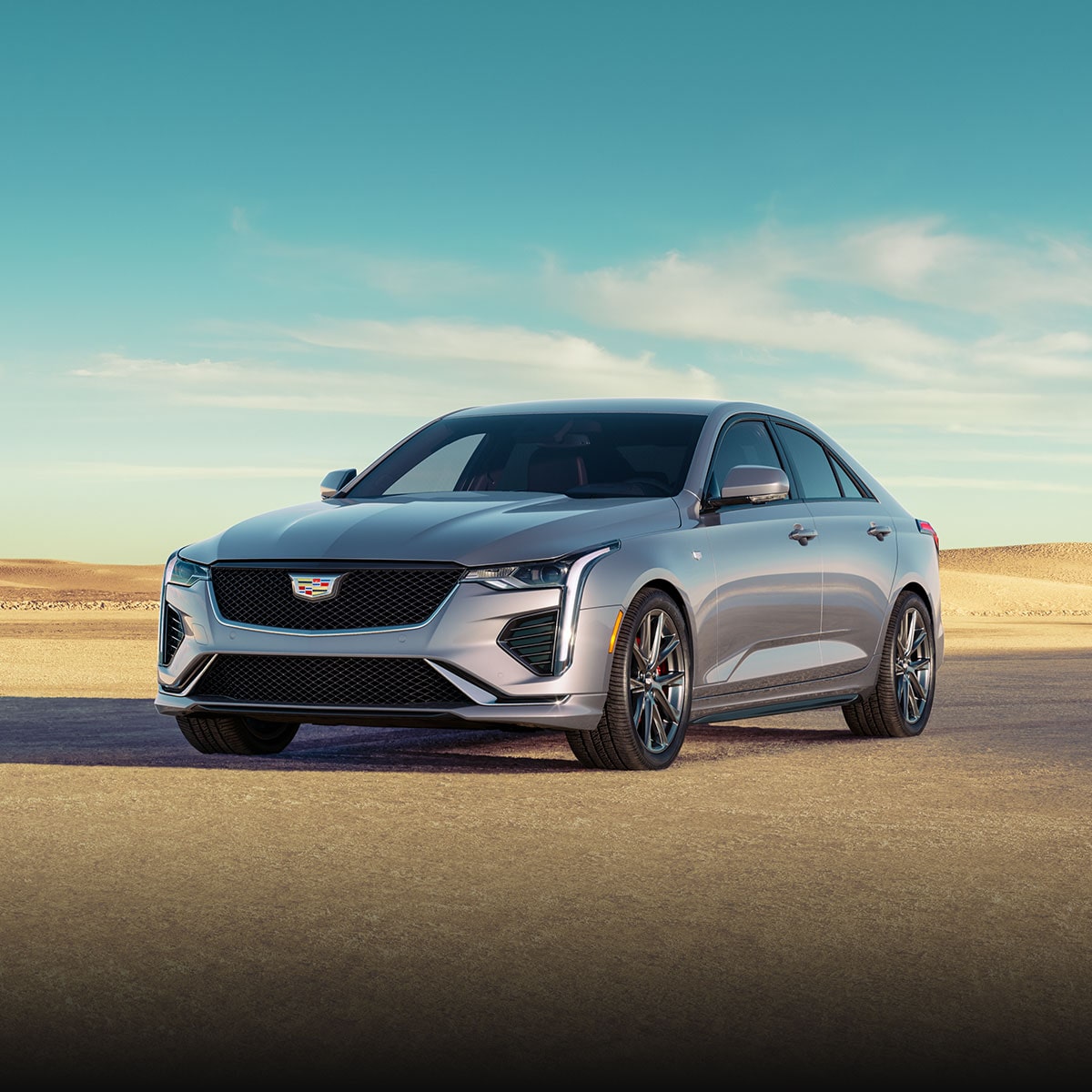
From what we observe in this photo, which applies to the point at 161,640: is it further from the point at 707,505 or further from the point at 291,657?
the point at 707,505

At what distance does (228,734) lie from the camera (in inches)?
382

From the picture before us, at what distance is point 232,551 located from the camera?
356 inches

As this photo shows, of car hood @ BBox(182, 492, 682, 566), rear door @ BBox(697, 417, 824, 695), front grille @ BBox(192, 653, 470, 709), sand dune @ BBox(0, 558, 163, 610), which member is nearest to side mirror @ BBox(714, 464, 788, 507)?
rear door @ BBox(697, 417, 824, 695)

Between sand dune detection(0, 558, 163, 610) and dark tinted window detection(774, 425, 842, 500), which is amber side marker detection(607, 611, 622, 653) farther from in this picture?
sand dune detection(0, 558, 163, 610)

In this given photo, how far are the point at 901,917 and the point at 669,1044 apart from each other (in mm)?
1610

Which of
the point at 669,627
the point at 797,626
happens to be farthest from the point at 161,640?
the point at 797,626

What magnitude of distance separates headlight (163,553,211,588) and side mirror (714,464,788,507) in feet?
8.85

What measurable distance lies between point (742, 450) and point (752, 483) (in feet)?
3.11

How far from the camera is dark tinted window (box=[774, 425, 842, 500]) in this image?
1093cm

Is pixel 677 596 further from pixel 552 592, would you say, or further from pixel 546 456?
pixel 546 456

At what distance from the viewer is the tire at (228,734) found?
9.66 metres

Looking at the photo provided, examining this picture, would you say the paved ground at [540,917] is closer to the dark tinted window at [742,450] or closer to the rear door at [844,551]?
the rear door at [844,551]

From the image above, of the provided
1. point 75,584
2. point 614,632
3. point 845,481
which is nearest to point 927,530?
point 845,481

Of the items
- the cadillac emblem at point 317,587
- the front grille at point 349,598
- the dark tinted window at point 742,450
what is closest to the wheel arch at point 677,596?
the dark tinted window at point 742,450
